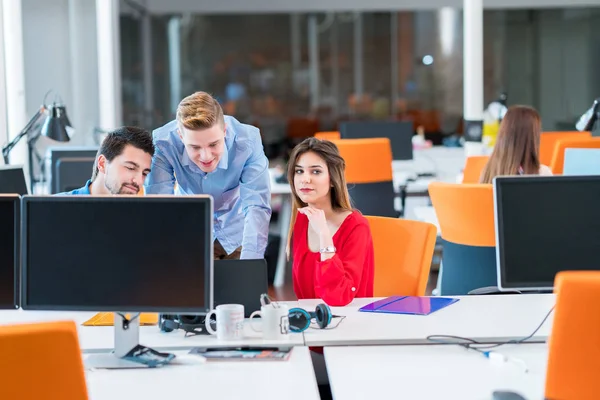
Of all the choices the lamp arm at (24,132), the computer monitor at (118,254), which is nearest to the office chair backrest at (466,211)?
the computer monitor at (118,254)

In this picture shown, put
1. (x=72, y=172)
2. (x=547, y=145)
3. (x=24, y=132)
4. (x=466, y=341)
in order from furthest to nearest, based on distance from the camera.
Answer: (x=547, y=145)
(x=24, y=132)
(x=72, y=172)
(x=466, y=341)

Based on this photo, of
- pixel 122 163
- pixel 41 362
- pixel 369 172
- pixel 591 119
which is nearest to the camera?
pixel 41 362

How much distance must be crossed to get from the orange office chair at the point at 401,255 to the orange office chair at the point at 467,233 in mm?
687

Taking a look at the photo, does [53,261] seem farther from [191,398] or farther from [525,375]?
[525,375]

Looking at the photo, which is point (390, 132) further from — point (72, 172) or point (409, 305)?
point (409, 305)

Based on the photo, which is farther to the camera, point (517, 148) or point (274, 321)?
point (517, 148)

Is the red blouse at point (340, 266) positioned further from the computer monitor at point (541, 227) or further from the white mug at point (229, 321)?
the computer monitor at point (541, 227)

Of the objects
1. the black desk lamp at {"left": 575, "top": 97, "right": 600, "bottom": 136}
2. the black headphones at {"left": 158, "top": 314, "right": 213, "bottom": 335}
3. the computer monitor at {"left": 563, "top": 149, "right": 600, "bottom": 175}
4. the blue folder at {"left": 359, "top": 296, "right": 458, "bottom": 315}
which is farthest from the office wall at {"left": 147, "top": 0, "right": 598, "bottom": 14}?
the black headphones at {"left": 158, "top": 314, "right": 213, "bottom": 335}

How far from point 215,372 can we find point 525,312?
115 centimetres

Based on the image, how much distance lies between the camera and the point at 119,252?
252cm

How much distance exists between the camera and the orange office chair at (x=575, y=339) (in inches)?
71.2

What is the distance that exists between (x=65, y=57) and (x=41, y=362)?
703cm

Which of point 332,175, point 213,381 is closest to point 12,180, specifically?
point 332,175

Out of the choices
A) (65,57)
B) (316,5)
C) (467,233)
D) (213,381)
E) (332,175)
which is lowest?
(213,381)
